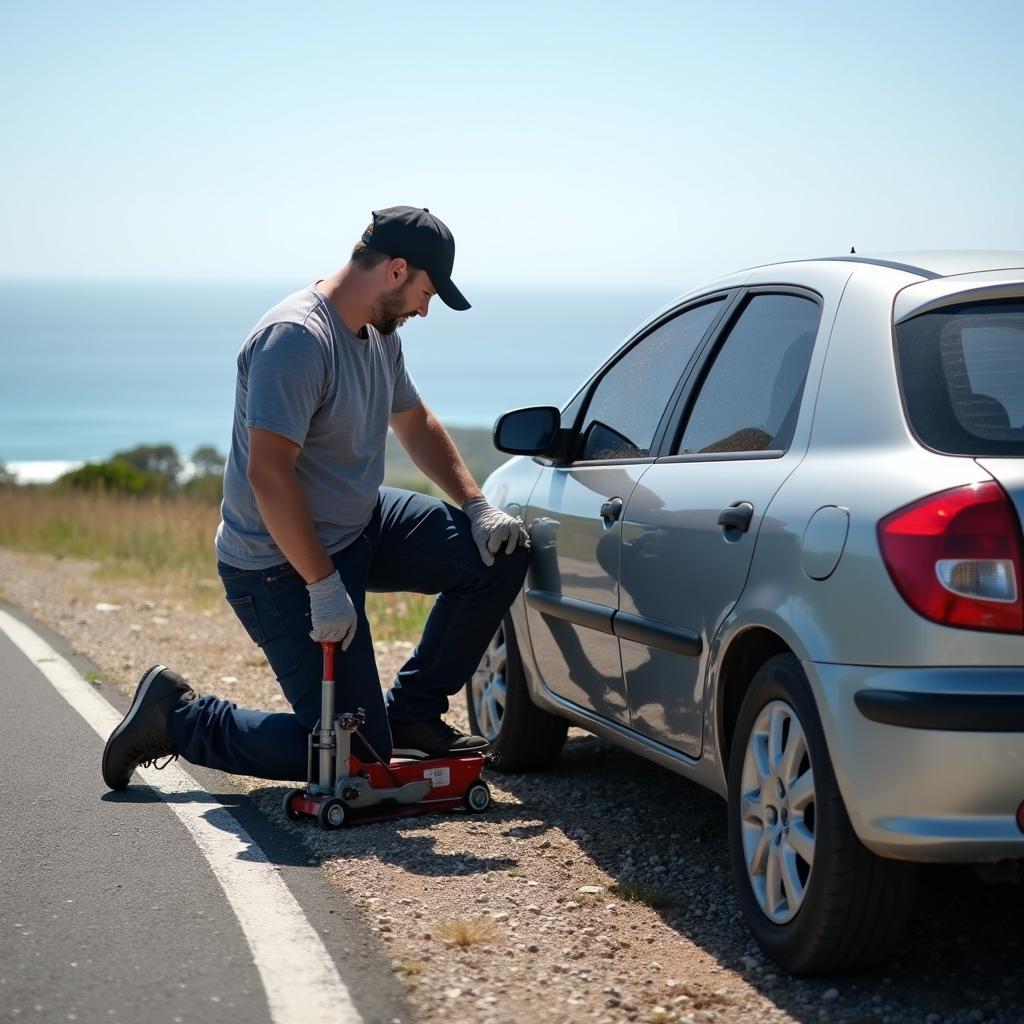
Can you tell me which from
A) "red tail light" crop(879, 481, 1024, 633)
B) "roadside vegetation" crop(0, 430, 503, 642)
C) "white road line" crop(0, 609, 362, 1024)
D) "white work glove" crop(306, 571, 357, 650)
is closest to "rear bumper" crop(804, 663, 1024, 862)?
"red tail light" crop(879, 481, 1024, 633)

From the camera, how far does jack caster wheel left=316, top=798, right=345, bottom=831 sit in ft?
16.3

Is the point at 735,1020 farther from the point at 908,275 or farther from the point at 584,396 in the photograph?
the point at 584,396

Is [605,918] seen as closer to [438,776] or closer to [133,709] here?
[438,776]

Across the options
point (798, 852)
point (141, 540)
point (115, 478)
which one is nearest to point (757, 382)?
point (798, 852)

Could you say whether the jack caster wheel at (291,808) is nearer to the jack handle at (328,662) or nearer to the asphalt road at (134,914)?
the asphalt road at (134,914)

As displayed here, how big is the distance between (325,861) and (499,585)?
1.33 metres

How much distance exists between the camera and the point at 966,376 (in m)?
3.53

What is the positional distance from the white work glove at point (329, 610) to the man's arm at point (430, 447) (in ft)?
3.23

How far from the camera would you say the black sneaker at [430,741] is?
5531 mm

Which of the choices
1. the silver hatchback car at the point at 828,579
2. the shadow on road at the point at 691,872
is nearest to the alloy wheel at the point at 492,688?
the shadow on road at the point at 691,872

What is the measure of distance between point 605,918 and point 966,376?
5.86 ft

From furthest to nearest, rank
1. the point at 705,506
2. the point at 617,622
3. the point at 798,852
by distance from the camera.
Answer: the point at 617,622, the point at 705,506, the point at 798,852

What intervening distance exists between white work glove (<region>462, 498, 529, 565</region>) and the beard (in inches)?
31.0

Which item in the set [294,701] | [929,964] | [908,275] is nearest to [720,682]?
[929,964]
